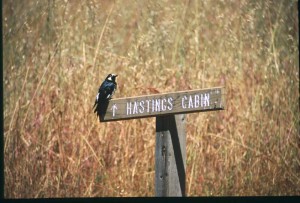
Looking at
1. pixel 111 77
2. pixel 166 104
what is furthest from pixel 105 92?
pixel 166 104

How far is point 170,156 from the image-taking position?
17.5 ft

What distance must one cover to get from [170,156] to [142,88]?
1.06 metres

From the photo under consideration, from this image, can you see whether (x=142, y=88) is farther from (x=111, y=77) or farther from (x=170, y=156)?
(x=170, y=156)

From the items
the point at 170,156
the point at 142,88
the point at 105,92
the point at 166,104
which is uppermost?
the point at 142,88

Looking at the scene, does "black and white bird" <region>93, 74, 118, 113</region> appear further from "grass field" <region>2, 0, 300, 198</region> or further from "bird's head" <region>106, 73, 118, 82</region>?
"grass field" <region>2, 0, 300, 198</region>

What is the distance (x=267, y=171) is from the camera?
5.99 metres

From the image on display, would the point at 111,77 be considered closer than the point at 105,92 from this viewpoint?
No

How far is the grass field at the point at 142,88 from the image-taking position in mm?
6051

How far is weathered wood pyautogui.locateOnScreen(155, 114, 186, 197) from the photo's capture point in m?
5.34

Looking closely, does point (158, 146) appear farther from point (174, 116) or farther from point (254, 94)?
point (254, 94)

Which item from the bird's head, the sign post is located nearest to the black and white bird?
the bird's head

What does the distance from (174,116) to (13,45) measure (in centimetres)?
150

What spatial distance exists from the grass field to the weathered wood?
2.37ft

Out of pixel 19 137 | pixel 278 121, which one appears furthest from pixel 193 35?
pixel 19 137
